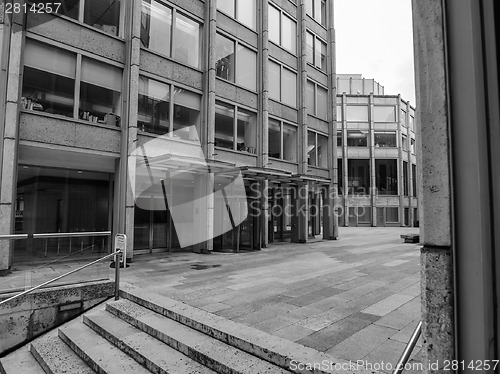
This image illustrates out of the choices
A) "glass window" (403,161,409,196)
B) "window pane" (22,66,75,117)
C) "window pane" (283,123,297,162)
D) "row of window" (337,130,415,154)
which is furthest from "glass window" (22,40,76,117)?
"glass window" (403,161,409,196)

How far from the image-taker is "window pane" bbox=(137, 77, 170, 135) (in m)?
12.8

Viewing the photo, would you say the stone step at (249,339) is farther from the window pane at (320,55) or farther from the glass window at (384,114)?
the glass window at (384,114)

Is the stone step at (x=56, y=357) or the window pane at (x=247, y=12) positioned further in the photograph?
the window pane at (x=247, y=12)

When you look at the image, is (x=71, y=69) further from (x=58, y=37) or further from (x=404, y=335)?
(x=404, y=335)

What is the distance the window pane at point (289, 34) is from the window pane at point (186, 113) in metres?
7.92

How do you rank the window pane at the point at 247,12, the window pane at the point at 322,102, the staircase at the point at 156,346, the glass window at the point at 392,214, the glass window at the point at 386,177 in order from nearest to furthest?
1. the staircase at the point at 156,346
2. the window pane at the point at 247,12
3. the window pane at the point at 322,102
4. the glass window at the point at 392,214
5. the glass window at the point at 386,177

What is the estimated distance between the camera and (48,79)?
416 inches

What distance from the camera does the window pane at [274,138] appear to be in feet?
59.7

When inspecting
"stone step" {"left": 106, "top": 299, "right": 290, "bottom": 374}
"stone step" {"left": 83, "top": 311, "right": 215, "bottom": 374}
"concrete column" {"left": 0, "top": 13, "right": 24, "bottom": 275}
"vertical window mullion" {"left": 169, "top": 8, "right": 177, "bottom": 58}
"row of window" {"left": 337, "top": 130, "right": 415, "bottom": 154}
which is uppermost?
"row of window" {"left": 337, "top": 130, "right": 415, "bottom": 154}

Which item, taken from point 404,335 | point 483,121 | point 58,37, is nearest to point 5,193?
point 58,37

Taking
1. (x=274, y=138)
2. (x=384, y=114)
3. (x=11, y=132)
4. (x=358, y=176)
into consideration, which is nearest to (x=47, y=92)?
(x=11, y=132)

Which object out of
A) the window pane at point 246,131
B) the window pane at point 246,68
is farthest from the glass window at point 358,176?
the window pane at point 246,68

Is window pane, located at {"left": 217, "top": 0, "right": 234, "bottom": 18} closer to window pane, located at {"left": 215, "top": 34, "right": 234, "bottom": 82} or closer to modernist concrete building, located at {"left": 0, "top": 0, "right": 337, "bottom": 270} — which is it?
modernist concrete building, located at {"left": 0, "top": 0, "right": 337, "bottom": 270}

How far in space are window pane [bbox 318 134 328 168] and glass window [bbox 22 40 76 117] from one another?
1509cm
